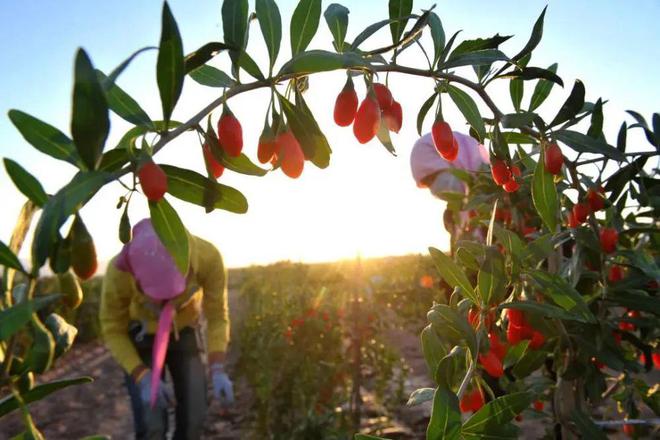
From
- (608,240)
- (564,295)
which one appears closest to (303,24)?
(564,295)

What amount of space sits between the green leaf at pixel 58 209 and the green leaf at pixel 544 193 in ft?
2.14

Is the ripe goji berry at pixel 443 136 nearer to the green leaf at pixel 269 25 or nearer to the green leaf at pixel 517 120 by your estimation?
the green leaf at pixel 517 120

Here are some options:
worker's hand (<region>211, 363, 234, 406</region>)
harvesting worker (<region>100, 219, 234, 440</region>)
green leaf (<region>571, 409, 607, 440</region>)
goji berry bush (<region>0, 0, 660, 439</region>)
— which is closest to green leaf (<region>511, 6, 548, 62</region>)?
goji berry bush (<region>0, 0, 660, 439</region>)

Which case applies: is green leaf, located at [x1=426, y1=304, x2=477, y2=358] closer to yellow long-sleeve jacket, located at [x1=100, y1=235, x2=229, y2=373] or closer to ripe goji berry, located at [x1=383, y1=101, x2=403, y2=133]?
ripe goji berry, located at [x1=383, y1=101, x2=403, y2=133]

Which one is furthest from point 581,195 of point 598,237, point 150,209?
point 150,209

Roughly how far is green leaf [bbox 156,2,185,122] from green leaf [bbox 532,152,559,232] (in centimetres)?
58

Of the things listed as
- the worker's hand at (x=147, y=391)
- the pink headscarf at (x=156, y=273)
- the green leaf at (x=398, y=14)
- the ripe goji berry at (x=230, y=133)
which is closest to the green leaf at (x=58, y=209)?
the ripe goji berry at (x=230, y=133)

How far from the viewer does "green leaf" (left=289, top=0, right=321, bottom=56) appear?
32.8 inches

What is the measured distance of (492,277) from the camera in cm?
96

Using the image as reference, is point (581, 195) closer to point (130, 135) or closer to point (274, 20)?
point (274, 20)

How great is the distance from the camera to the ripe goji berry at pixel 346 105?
898mm

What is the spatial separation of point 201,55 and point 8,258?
0.28 metres

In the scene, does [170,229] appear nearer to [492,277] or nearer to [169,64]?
[169,64]

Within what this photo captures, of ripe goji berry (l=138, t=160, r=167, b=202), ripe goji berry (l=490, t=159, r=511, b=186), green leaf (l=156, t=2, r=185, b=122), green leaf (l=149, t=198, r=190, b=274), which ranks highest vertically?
green leaf (l=156, t=2, r=185, b=122)
